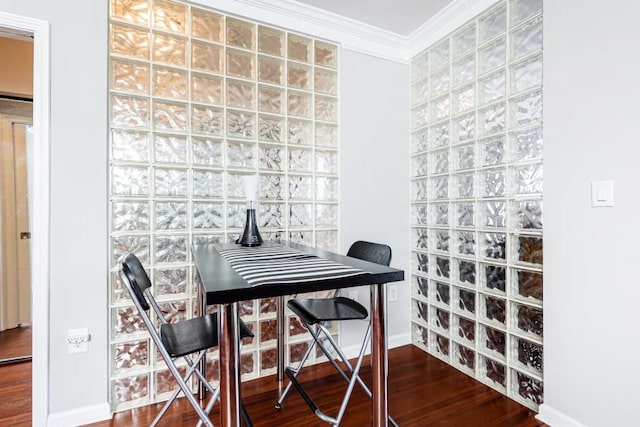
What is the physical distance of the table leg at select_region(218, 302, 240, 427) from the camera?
87 cm

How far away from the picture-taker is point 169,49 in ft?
6.22

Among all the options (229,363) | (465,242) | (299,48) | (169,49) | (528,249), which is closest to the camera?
(229,363)

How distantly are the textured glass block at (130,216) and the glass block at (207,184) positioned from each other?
0.30 meters

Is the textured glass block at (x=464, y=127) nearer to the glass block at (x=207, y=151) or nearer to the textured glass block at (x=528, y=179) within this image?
the textured glass block at (x=528, y=179)

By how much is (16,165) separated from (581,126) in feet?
12.6

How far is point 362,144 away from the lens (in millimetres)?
2438

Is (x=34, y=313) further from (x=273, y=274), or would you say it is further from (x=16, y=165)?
(x=16, y=165)

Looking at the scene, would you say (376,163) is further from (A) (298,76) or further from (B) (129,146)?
(B) (129,146)

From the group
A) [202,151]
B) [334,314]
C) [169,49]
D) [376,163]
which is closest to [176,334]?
[334,314]

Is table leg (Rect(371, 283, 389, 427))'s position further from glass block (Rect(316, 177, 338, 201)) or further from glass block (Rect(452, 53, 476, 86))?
glass block (Rect(452, 53, 476, 86))

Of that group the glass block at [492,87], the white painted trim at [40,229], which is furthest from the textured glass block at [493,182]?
the white painted trim at [40,229]

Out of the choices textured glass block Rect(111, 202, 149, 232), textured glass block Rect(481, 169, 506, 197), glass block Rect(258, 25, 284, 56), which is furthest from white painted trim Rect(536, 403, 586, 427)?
glass block Rect(258, 25, 284, 56)

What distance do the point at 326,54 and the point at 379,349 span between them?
2.06 meters

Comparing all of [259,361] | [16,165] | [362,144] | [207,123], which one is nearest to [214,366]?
[259,361]
